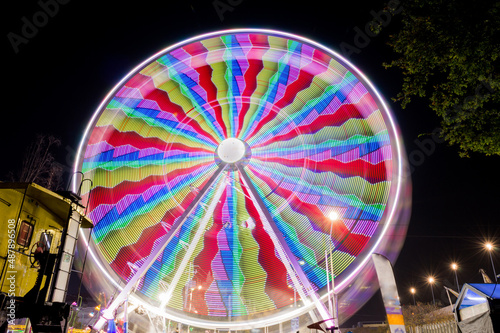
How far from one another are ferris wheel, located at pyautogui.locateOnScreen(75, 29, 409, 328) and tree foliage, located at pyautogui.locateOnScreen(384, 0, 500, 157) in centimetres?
199

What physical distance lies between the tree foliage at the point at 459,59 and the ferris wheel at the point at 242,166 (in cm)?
199

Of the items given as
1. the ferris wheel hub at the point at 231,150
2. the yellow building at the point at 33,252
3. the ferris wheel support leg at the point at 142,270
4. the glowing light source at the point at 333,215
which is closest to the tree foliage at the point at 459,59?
the glowing light source at the point at 333,215

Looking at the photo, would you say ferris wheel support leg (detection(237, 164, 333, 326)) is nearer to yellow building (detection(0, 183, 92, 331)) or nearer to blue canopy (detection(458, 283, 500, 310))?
blue canopy (detection(458, 283, 500, 310))

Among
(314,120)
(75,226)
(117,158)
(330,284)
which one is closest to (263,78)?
(314,120)

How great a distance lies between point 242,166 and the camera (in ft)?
37.0

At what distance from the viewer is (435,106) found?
809 cm

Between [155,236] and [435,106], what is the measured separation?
28.1ft

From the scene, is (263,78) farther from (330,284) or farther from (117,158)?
(330,284)

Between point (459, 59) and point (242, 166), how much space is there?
6.26m

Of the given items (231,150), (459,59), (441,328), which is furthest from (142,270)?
(441,328)

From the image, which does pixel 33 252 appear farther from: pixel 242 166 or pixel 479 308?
Answer: pixel 479 308

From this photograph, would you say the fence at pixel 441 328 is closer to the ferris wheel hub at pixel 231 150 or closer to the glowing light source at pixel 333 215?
the glowing light source at pixel 333 215

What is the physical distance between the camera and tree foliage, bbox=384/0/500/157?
22.8ft

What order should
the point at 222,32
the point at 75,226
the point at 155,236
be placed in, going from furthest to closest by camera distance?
the point at 155,236, the point at 222,32, the point at 75,226
